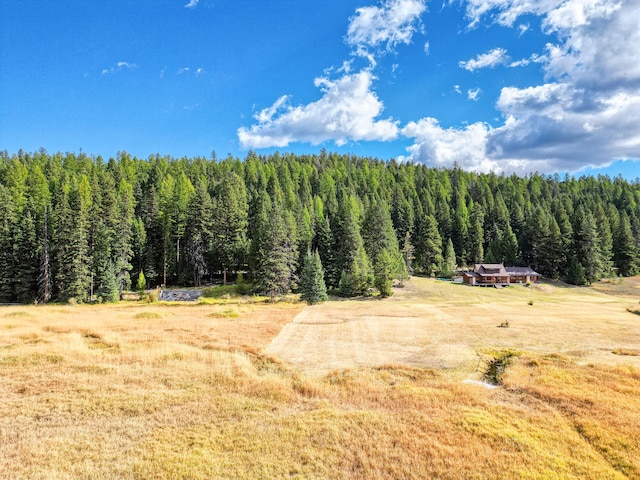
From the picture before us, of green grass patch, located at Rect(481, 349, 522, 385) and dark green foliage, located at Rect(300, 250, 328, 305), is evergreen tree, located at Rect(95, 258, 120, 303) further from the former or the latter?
green grass patch, located at Rect(481, 349, 522, 385)

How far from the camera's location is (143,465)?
10.8 m

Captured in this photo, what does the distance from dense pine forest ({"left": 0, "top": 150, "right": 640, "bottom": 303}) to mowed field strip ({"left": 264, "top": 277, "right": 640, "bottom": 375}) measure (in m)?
14.7

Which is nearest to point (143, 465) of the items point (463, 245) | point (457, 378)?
point (457, 378)

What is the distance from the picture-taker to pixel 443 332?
34.9 metres

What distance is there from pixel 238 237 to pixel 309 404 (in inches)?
2448

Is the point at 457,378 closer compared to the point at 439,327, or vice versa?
the point at 457,378

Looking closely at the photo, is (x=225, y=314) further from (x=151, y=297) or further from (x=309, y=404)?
(x=309, y=404)

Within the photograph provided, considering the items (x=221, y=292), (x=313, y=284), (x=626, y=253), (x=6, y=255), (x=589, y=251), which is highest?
(x=6, y=255)

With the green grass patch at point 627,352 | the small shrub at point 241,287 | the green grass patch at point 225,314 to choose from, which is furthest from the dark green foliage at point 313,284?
the green grass patch at point 627,352

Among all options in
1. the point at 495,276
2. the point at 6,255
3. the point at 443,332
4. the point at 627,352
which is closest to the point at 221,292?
the point at 6,255

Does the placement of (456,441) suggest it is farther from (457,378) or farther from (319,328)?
(319,328)

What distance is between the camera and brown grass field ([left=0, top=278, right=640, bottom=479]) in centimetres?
1103

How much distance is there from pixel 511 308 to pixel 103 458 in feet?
175

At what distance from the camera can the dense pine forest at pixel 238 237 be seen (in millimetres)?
59656
